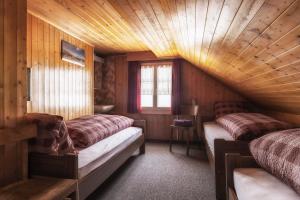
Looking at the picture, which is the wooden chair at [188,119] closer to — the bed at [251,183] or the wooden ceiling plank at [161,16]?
the wooden ceiling plank at [161,16]

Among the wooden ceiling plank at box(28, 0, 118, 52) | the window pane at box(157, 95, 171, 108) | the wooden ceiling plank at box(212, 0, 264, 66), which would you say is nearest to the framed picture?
the wooden ceiling plank at box(28, 0, 118, 52)

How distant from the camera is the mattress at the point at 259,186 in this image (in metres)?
0.96

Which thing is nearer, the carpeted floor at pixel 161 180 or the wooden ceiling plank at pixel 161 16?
the wooden ceiling plank at pixel 161 16

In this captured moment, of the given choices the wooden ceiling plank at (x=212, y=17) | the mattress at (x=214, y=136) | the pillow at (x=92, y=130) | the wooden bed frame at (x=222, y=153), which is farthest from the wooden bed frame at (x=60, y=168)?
the wooden ceiling plank at (x=212, y=17)

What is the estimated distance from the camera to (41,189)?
1292 millimetres

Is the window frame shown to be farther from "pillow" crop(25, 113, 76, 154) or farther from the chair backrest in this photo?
"pillow" crop(25, 113, 76, 154)

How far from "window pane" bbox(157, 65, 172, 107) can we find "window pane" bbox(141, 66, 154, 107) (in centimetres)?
17

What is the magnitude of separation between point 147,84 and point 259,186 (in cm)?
371

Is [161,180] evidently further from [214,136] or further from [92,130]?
[92,130]

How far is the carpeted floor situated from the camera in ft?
6.72

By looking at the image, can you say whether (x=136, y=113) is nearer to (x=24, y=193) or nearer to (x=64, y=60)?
(x=64, y=60)

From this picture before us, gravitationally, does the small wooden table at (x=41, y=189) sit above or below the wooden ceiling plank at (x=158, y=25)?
below

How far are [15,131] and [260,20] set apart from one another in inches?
70.0

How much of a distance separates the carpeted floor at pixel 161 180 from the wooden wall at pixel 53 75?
1331mm
